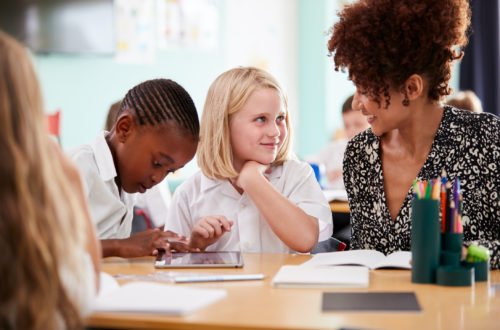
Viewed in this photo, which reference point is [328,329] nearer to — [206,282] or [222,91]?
[206,282]

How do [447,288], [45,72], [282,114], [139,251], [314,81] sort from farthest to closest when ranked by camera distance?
[314,81]
[45,72]
[282,114]
[139,251]
[447,288]

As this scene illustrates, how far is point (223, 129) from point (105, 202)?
507 millimetres

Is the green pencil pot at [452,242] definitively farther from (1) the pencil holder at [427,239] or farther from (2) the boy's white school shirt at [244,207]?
(2) the boy's white school shirt at [244,207]

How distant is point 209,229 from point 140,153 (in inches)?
11.1

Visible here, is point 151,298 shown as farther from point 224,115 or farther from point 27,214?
point 224,115

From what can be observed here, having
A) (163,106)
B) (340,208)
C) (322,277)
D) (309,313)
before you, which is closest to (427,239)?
(322,277)

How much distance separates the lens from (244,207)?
6.57ft

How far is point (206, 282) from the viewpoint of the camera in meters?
1.32

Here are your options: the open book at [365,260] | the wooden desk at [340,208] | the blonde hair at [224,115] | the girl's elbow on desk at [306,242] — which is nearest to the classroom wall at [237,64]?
the wooden desk at [340,208]

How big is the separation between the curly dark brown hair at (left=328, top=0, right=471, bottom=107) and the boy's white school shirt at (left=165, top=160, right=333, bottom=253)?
1.42 feet

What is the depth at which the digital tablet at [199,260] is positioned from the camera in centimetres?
150

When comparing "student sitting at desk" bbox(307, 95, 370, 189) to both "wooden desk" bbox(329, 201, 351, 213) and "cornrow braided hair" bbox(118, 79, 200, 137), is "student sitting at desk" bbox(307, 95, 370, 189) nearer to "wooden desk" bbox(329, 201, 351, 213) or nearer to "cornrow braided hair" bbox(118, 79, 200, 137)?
"wooden desk" bbox(329, 201, 351, 213)

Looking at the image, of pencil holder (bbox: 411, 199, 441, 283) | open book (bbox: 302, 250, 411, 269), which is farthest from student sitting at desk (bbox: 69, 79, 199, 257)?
pencil holder (bbox: 411, 199, 441, 283)

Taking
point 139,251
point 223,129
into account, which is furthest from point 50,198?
point 223,129
